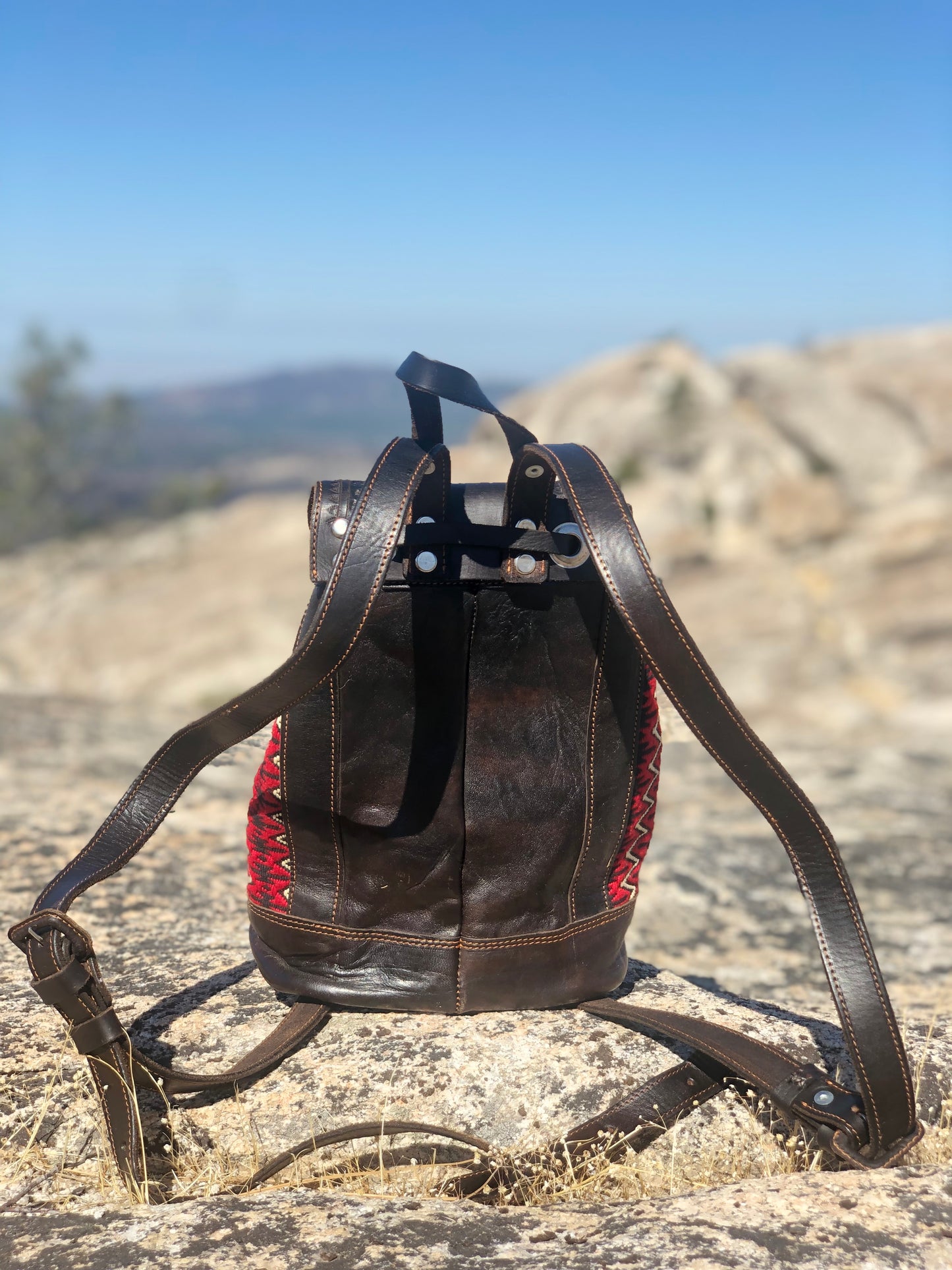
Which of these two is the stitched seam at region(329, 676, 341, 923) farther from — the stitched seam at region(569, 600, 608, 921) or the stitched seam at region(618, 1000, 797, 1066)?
the stitched seam at region(618, 1000, 797, 1066)

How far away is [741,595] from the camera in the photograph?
37.6 feet

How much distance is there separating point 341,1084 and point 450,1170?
10.7 inches

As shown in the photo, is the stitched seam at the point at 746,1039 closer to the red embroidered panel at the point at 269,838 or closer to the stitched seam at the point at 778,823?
the stitched seam at the point at 778,823

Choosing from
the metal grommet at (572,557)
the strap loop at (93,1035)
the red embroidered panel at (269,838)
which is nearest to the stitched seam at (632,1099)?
the red embroidered panel at (269,838)

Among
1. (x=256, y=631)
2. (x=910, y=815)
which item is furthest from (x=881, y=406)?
(x=910, y=815)

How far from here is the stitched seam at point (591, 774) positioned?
1.92 metres

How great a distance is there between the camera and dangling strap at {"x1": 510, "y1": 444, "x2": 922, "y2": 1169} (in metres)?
1.67

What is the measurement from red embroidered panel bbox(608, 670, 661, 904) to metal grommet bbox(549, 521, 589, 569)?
329 millimetres

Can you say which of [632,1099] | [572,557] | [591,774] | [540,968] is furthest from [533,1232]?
[572,557]

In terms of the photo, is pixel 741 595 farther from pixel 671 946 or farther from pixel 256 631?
pixel 671 946

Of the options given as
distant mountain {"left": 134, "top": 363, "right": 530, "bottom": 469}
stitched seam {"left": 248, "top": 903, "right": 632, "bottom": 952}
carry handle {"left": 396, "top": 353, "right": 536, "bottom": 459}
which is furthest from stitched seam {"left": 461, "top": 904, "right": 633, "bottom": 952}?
distant mountain {"left": 134, "top": 363, "right": 530, "bottom": 469}

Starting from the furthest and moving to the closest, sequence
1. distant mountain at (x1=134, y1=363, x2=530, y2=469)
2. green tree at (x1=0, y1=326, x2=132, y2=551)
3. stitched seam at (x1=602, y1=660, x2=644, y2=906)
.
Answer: distant mountain at (x1=134, y1=363, x2=530, y2=469) < green tree at (x1=0, y1=326, x2=132, y2=551) < stitched seam at (x1=602, y1=660, x2=644, y2=906)

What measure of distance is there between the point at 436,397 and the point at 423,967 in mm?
1138

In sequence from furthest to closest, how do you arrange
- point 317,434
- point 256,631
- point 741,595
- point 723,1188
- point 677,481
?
1. point 317,434
2. point 677,481
3. point 741,595
4. point 256,631
5. point 723,1188
